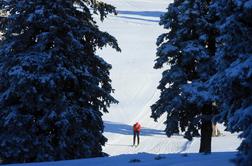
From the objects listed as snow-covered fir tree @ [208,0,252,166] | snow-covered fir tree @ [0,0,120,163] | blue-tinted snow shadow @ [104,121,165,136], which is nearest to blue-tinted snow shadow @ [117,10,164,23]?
blue-tinted snow shadow @ [104,121,165,136]

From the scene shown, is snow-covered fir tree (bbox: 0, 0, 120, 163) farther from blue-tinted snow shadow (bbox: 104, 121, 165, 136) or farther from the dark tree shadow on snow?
the dark tree shadow on snow

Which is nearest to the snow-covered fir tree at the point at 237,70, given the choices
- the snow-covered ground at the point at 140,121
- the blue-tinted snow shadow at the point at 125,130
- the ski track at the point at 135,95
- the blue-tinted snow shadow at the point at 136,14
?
the snow-covered ground at the point at 140,121

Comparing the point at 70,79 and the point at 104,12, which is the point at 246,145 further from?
the point at 104,12

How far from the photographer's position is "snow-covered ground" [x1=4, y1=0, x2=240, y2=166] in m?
10.5

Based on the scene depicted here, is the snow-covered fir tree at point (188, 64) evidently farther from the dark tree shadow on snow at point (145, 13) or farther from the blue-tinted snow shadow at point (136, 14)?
the dark tree shadow on snow at point (145, 13)

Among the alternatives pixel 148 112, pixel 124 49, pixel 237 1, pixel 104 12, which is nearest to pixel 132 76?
pixel 148 112

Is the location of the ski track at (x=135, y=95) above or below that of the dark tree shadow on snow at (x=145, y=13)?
below

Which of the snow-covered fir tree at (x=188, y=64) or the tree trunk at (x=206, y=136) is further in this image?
the tree trunk at (x=206, y=136)

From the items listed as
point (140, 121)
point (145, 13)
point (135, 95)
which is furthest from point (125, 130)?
point (145, 13)

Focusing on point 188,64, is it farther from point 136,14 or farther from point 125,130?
point 136,14

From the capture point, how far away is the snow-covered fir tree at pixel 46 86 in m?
14.1

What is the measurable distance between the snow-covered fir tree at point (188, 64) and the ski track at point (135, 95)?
6385 millimetres

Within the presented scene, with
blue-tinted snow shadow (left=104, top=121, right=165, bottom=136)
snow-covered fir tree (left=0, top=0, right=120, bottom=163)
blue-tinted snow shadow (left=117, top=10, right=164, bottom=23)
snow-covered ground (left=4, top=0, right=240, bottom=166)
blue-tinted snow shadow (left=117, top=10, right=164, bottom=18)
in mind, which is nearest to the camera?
snow-covered ground (left=4, top=0, right=240, bottom=166)

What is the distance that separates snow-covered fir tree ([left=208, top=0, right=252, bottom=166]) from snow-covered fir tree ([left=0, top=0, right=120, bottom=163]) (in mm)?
6609
